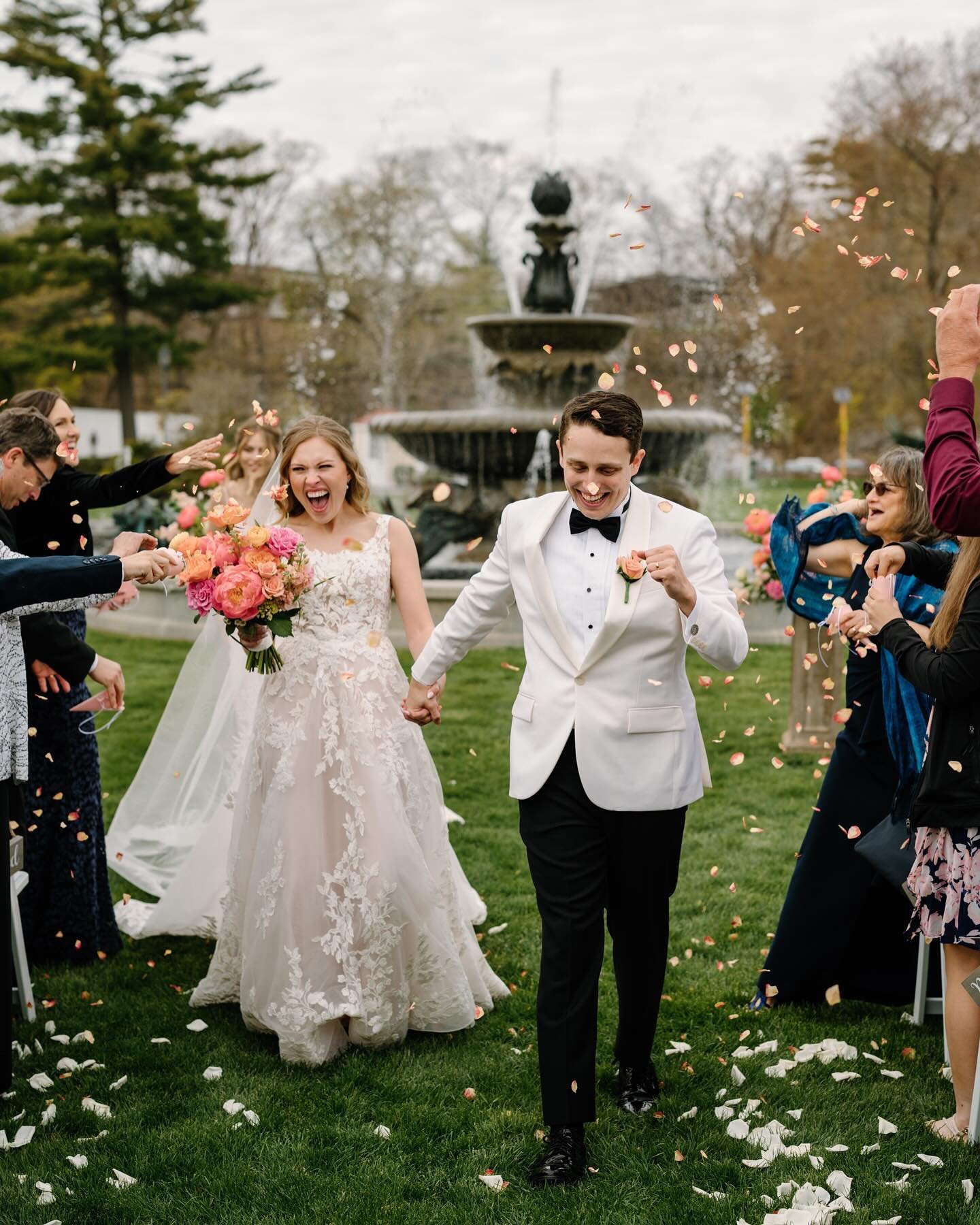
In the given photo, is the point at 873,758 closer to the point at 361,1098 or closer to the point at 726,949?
the point at 726,949

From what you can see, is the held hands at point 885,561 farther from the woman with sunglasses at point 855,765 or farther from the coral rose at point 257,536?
the coral rose at point 257,536

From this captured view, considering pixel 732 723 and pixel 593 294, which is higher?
pixel 593 294

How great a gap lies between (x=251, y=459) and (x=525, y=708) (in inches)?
147

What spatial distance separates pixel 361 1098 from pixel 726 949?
1996 mm

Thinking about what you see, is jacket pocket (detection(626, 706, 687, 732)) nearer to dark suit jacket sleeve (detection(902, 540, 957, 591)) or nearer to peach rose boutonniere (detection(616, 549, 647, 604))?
peach rose boutonniere (detection(616, 549, 647, 604))

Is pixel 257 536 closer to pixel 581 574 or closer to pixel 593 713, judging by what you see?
pixel 581 574

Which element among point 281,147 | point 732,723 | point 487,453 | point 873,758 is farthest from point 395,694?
point 281,147

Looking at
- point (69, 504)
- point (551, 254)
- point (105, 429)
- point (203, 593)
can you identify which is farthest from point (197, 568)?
point (105, 429)

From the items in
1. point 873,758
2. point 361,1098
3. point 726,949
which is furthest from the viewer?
point 726,949

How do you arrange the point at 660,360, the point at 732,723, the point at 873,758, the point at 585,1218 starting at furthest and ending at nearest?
the point at 660,360 → the point at 732,723 → the point at 873,758 → the point at 585,1218

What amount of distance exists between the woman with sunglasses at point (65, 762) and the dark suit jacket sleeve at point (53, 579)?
1.28m

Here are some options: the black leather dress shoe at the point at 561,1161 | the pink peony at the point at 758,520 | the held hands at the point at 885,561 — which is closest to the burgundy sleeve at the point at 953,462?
the held hands at the point at 885,561

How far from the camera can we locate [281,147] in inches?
1580

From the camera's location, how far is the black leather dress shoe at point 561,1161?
147 inches
